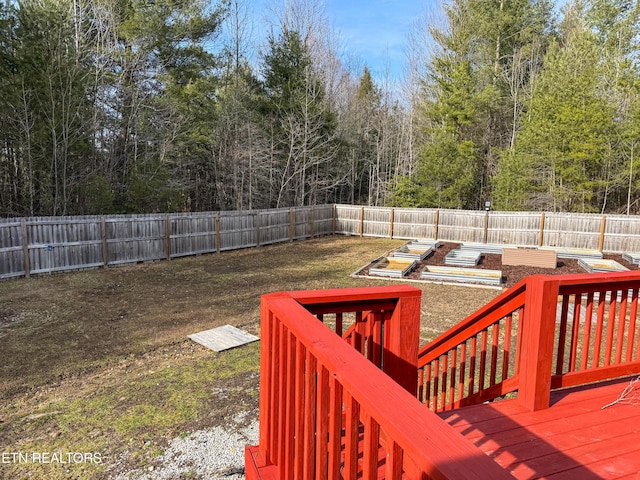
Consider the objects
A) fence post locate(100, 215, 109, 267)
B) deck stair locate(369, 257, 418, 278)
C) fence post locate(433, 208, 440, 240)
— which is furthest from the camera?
fence post locate(433, 208, 440, 240)

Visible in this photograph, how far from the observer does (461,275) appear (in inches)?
402

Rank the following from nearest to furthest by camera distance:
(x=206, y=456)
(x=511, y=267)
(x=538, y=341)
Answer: (x=538, y=341) < (x=206, y=456) < (x=511, y=267)

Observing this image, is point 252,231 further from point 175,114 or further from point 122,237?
point 175,114

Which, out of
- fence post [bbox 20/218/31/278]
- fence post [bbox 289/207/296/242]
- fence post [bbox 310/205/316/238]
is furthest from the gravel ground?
fence post [bbox 310/205/316/238]

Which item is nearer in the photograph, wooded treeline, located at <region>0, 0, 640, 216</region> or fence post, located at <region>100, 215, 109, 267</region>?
fence post, located at <region>100, 215, 109, 267</region>

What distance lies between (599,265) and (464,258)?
3.53 metres

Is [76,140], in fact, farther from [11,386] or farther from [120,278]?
[11,386]

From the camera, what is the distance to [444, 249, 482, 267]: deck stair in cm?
1159

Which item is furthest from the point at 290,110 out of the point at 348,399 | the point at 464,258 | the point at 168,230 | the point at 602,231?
the point at 348,399

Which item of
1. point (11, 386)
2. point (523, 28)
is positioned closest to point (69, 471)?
point (11, 386)

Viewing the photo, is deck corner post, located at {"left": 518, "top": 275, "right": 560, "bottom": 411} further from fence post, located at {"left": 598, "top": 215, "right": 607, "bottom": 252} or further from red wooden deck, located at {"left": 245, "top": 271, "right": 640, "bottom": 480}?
fence post, located at {"left": 598, "top": 215, "right": 607, "bottom": 252}

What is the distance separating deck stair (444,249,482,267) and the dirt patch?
0.15 meters

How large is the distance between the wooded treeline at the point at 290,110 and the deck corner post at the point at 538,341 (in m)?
12.7

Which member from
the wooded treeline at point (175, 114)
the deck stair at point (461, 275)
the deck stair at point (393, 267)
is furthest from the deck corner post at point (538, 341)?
the wooded treeline at point (175, 114)
